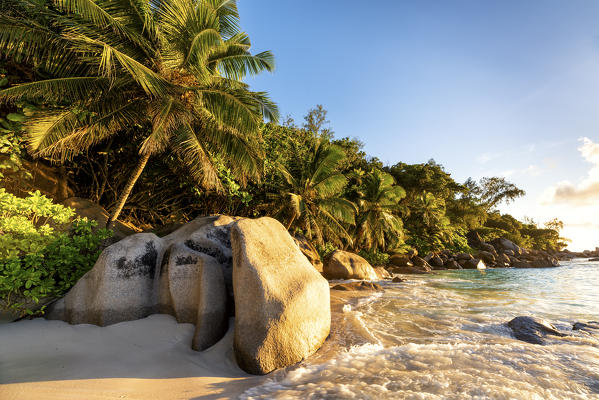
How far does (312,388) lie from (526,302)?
8744 mm

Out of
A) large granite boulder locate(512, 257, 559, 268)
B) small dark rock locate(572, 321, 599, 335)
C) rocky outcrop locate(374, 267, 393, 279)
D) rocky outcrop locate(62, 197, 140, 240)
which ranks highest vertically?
rocky outcrop locate(62, 197, 140, 240)

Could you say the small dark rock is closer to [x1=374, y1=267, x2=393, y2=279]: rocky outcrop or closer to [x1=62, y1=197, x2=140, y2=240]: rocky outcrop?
[x1=374, y1=267, x2=393, y2=279]: rocky outcrop

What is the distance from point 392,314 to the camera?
19.6 ft

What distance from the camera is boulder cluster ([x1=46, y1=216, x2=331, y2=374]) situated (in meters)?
3.10

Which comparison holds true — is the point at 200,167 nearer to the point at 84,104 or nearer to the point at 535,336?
the point at 84,104

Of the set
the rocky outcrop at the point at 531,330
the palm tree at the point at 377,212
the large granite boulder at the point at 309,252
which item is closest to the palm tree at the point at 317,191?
the large granite boulder at the point at 309,252

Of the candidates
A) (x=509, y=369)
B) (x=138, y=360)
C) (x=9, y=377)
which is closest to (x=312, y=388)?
(x=138, y=360)

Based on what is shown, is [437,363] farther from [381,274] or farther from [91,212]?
[381,274]

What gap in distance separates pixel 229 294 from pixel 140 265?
147cm

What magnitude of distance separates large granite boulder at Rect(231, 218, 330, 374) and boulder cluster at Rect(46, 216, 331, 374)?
0.03ft

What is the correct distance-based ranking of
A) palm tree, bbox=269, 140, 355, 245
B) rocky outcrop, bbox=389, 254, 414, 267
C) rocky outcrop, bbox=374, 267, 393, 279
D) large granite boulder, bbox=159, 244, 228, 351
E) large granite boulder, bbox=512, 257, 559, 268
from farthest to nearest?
large granite boulder, bbox=512, 257, 559, 268 < rocky outcrop, bbox=389, 254, 414, 267 < rocky outcrop, bbox=374, 267, 393, 279 < palm tree, bbox=269, 140, 355, 245 < large granite boulder, bbox=159, 244, 228, 351

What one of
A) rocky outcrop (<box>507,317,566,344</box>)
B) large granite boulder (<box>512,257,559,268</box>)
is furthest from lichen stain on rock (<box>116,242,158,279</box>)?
large granite boulder (<box>512,257,559,268</box>)

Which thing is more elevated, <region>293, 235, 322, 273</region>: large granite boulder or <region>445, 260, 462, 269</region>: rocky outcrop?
<region>293, 235, 322, 273</region>: large granite boulder

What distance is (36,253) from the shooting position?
4031 millimetres
